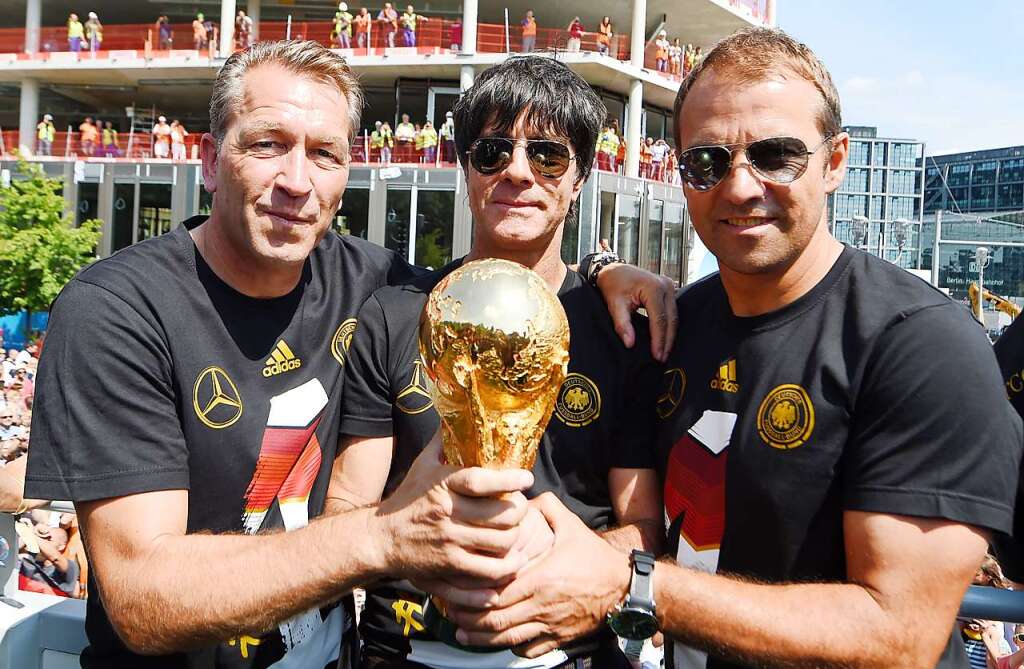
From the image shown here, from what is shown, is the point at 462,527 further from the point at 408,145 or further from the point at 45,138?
the point at 45,138

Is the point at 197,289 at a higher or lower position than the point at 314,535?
higher

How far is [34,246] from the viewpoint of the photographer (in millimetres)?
17281

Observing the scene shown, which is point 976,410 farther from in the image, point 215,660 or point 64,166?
point 64,166

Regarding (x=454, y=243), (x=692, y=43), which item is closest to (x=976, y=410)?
(x=454, y=243)

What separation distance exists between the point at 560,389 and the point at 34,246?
18628mm

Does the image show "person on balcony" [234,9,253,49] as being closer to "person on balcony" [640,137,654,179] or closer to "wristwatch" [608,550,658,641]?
"person on balcony" [640,137,654,179]

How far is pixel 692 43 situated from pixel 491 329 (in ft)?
103

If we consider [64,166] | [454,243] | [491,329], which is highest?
[64,166]

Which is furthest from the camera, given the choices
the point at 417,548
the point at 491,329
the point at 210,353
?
the point at 210,353

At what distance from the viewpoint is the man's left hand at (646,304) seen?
236cm

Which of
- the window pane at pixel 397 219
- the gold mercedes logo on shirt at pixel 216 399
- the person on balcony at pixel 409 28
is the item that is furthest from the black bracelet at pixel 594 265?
the person on balcony at pixel 409 28

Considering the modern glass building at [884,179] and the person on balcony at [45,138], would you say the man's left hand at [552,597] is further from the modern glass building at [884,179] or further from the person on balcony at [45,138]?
the modern glass building at [884,179]

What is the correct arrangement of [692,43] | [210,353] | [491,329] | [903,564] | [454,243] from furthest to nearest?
1. [692,43]
2. [454,243]
3. [210,353]
4. [903,564]
5. [491,329]

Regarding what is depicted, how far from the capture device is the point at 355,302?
8.60 ft
